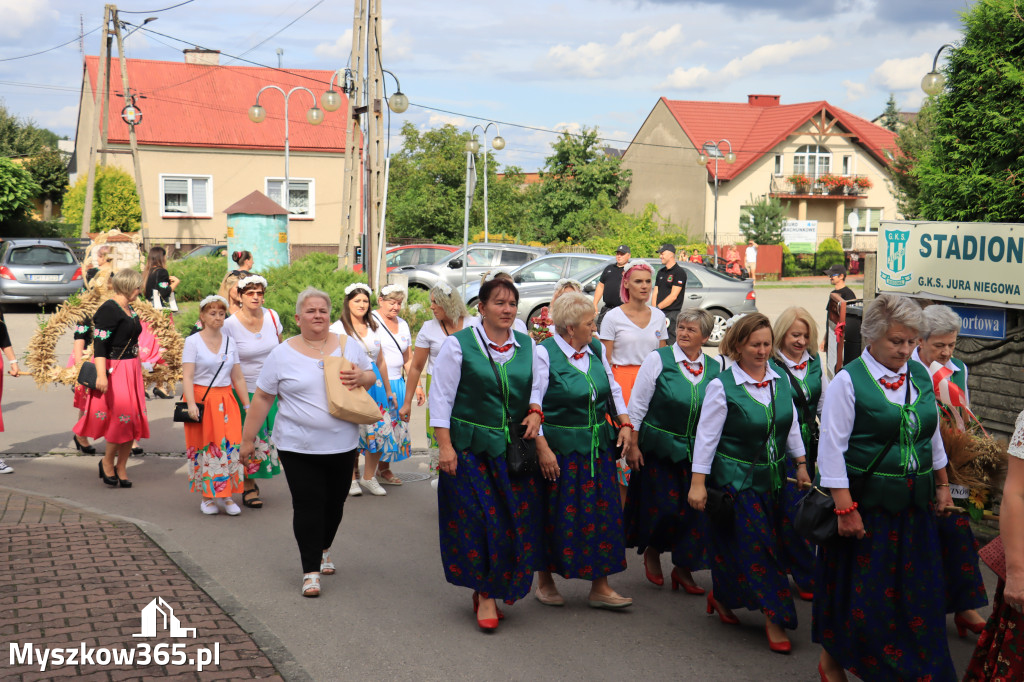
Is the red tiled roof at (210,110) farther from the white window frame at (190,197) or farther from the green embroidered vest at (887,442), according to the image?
the green embroidered vest at (887,442)

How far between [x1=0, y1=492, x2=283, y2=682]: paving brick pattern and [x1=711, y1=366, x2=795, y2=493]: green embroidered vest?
2.47 meters

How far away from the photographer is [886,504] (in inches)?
170

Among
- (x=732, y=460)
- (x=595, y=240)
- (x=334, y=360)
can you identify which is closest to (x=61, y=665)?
(x=334, y=360)

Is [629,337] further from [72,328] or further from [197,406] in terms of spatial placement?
[72,328]

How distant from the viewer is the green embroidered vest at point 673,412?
5973mm

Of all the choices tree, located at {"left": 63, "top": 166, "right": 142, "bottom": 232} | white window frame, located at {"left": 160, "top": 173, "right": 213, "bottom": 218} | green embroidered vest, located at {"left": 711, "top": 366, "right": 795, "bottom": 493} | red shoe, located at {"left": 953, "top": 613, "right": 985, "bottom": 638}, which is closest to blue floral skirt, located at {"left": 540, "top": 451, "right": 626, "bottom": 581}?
green embroidered vest, located at {"left": 711, "top": 366, "right": 795, "bottom": 493}

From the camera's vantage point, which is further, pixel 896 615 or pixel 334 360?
pixel 334 360

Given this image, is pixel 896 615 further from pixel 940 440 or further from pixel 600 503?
pixel 600 503

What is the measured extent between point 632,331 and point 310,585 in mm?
3136

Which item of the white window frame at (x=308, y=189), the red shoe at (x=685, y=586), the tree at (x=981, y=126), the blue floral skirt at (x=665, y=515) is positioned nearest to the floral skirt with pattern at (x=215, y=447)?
the blue floral skirt at (x=665, y=515)

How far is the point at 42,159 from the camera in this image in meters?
46.8

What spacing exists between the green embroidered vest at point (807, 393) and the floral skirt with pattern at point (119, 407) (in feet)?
18.0

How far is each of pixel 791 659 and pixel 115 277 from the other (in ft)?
20.5

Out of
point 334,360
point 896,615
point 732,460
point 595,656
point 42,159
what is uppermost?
point 42,159
